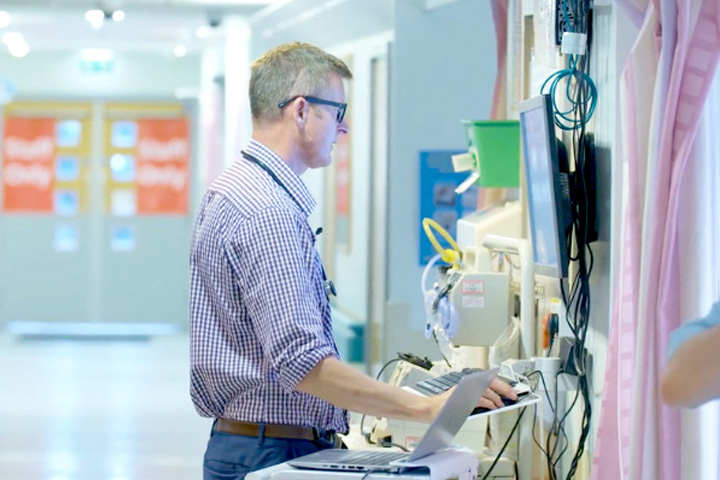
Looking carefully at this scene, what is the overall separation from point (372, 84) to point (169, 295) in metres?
5.88

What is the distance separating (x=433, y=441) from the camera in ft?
8.23

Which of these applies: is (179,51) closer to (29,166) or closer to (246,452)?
(29,166)

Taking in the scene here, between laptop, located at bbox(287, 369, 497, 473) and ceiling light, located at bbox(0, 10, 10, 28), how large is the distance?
8.06 m

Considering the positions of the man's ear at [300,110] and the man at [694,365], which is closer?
the man at [694,365]

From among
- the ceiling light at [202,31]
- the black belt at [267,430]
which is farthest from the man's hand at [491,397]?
the ceiling light at [202,31]

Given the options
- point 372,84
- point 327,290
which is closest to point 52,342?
point 372,84

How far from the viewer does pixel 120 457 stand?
7.54 metres

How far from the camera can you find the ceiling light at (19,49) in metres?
13.6

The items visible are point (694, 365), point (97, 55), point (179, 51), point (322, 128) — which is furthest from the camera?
point (97, 55)

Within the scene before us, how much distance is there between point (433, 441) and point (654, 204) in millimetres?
803

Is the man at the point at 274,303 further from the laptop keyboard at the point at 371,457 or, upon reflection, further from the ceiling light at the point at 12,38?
the ceiling light at the point at 12,38

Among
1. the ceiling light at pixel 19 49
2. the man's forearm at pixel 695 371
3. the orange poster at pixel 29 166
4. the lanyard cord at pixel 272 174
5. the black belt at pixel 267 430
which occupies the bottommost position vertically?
the black belt at pixel 267 430

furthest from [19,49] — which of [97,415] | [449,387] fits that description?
[449,387]

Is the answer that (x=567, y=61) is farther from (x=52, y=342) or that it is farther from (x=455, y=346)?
(x=52, y=342)
